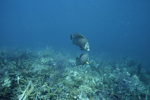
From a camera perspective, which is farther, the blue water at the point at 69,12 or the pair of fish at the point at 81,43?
the blue water at the point at 69,12

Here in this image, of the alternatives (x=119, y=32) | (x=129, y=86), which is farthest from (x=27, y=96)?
(x=119, y=32)

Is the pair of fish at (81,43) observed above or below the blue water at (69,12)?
below

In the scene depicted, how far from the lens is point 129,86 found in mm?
Answer: 4059

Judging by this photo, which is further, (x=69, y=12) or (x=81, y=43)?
(x=69, y=12)

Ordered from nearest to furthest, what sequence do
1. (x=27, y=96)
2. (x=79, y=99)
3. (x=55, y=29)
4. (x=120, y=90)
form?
(x=27, y=96), (x=79, y=99), (x=120, y=90), (x=55, y=29)

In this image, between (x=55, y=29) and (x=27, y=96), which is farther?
(x=55, y=29)

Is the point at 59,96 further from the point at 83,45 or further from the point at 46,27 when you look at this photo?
the point at 46,27

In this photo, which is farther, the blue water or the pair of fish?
the blue water

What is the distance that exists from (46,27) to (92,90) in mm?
193449

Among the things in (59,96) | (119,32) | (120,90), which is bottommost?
(59,96)

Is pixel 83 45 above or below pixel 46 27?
below

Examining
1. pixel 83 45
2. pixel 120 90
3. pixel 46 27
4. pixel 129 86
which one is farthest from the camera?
pixel 46 27

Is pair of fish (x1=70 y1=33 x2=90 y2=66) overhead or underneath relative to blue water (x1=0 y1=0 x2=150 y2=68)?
underneath

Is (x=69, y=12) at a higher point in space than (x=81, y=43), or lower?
higher
